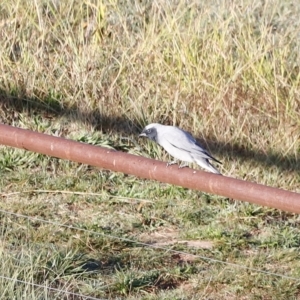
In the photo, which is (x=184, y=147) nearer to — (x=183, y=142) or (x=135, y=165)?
(x=183, y=142)

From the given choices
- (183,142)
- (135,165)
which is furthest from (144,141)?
(135,165)

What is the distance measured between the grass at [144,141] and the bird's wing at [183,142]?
52cm

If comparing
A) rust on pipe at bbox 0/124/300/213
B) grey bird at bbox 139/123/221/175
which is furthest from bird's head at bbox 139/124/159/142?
rust on pipe at bbox 0/124/300/213

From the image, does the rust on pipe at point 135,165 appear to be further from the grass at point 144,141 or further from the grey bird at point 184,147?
the grey bird at point 184,147

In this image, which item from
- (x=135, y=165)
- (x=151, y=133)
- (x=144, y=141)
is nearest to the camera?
(x=135, y=165)

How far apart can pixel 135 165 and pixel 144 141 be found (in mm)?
3115

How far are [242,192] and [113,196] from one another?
9.66 ft

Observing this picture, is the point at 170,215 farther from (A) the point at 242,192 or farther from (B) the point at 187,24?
(A) the point at 242,192

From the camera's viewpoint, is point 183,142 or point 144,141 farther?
point 144,141

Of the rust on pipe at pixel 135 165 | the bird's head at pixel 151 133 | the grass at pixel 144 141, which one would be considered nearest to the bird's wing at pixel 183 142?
the bird's head at pixel 151 133

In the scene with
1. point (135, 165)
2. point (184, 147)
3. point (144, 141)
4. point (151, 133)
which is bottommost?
point (144, 141)

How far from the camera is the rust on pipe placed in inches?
101

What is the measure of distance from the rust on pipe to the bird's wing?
1.53m

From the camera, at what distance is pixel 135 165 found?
8.98ft
